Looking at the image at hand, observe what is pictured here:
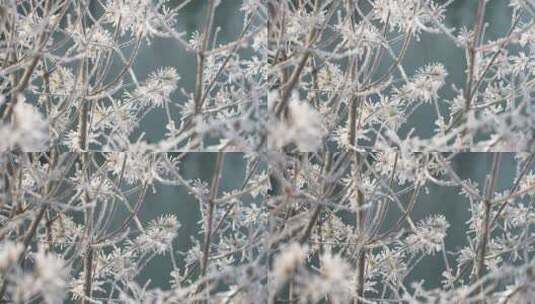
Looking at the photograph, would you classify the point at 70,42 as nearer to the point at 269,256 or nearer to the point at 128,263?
the point at 128,263

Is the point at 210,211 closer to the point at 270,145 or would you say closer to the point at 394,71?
the point at 270,145

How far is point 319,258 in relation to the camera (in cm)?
201

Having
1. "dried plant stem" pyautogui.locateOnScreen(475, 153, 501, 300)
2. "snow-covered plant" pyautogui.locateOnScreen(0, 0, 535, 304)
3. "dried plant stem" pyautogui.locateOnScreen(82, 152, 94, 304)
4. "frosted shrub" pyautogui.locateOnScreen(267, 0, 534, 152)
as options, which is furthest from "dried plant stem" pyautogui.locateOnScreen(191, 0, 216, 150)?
"dried plant stem" pyautogui.locateOnScreen(475, 153, 501, 300)

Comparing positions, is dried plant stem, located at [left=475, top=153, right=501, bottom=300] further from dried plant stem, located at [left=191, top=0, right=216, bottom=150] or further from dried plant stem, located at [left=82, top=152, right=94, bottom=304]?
dried plant stem, located at [left=82, top=152, right=94, bottom=304]

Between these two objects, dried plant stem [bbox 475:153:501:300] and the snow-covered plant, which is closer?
dried plant stem [bbox 475:153:501:300]

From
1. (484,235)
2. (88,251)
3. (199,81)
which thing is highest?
Result: (199,81)

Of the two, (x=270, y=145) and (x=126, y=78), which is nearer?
(x=270, y=145)

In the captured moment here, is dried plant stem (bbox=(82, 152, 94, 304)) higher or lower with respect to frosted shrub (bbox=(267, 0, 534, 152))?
lower

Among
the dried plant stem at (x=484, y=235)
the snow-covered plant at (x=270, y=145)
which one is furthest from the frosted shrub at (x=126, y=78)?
the dried plant stem at (x=484, y=235)

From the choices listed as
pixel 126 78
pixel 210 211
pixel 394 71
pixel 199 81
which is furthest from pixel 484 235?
pixel 126 78

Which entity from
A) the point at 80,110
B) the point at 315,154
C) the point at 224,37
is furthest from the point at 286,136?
the point at 80,110

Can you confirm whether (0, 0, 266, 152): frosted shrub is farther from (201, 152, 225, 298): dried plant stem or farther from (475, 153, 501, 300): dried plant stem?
(475, 153, 501, 300): dried plant stem

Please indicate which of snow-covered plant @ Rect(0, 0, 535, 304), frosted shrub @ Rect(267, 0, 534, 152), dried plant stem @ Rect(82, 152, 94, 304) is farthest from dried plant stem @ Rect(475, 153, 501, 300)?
dried plant stem @ Rect(82, 152, 94, 304)

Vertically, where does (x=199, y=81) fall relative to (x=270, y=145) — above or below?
above
